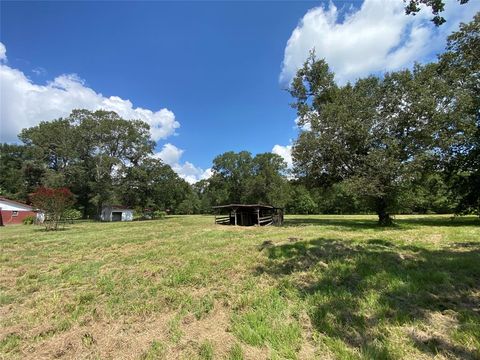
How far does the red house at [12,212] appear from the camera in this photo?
3072 cm

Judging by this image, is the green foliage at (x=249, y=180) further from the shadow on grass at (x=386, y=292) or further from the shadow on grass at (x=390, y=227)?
the shadow on grass at (x=386, y=292)

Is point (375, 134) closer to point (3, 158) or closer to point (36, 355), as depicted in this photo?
point (36, 355)

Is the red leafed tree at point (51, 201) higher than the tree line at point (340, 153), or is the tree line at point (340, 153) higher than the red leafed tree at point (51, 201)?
the tree line at point (340, 153)

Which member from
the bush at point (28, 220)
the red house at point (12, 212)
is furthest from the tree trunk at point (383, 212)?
the red house at point (12, 212)

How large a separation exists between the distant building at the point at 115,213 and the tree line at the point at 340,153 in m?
2.63

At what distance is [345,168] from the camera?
806 inches

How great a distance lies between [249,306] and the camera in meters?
4.53

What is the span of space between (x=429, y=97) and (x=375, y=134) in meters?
3.61

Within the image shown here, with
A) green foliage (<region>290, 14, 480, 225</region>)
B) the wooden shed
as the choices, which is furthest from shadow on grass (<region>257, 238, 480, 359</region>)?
the wooden shed

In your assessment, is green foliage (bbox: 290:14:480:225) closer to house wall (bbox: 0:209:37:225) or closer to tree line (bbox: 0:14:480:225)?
tree line (bbox: 0:14:480:225)

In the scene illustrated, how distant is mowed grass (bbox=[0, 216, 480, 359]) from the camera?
3350 mm

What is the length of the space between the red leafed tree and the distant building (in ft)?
61.4

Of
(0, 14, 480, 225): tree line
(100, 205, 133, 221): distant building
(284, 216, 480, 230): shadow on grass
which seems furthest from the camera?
(100, 205, 133, 221): distant building

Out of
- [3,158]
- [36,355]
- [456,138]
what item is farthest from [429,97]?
[3,158]
